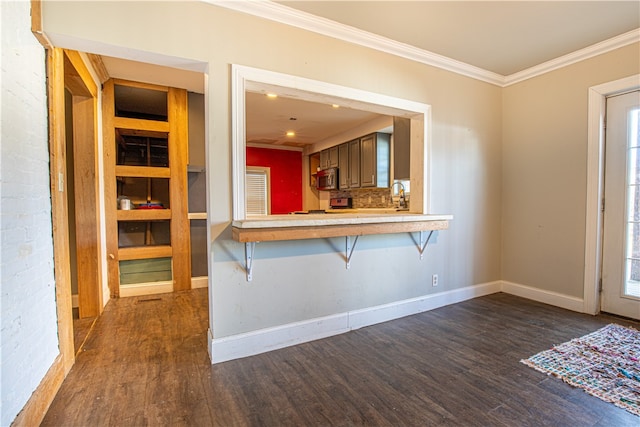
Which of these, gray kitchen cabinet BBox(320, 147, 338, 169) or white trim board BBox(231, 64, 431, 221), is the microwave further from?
white trim board BBox(231, 64, 431, 221)

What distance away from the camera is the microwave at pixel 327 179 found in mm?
6340

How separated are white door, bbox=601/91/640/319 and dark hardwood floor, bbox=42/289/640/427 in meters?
0.34

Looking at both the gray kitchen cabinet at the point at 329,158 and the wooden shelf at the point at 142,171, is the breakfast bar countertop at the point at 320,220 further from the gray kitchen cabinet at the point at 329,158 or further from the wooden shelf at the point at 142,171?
Answer: the gray kitchen cabinet at the point at 329,158

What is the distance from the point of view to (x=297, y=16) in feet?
7.77

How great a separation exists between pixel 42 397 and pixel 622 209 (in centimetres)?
462

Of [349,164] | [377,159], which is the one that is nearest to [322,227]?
[377,159]

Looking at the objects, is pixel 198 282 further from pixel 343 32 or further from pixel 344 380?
pixel 343 32

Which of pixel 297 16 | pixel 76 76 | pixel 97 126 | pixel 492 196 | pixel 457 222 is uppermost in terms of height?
pixel 297 16

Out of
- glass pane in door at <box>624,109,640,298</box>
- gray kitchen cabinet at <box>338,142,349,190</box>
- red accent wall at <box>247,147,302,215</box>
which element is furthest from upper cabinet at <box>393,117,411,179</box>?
red accent wall at <box>247,147,302,215</box>

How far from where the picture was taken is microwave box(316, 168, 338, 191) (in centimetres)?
634

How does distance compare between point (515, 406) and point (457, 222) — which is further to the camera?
point (457, 222)

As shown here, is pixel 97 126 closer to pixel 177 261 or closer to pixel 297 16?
pixel 177 261

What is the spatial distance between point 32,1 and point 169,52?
68 centimetres

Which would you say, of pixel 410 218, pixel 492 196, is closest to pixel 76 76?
pixel 410 218
